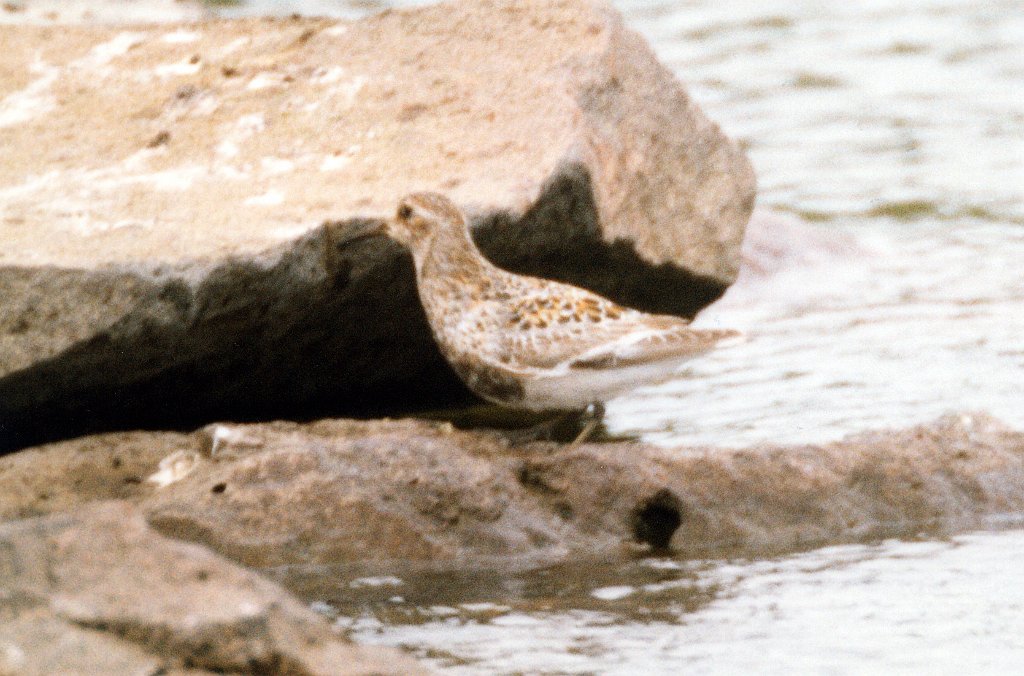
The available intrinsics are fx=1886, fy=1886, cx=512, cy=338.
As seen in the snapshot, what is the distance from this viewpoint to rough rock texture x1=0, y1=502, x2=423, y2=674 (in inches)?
156

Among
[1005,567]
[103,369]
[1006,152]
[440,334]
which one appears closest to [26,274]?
[103,369]

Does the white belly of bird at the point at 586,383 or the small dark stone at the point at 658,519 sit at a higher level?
the white belly of bird at the point at 586,383

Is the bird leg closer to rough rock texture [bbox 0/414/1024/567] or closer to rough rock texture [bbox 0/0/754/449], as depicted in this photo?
rough rock texture [bbox 0/414/1024/567]

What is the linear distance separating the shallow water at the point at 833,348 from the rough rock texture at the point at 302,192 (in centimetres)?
110

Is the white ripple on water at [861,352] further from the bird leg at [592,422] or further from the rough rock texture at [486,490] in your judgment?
the rough rock texture at [486,490]

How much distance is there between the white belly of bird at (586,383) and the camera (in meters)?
6.84

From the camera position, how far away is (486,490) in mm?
6395

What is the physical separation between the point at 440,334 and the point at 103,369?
1.24 meters

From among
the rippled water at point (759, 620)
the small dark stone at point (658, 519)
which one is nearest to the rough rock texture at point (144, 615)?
the rippled water at point (759, 620)

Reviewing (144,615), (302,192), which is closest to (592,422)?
(302,192)

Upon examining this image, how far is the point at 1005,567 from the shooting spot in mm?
6348

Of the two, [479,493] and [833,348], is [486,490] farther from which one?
[833,348]

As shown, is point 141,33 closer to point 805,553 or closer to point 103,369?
point 103,369

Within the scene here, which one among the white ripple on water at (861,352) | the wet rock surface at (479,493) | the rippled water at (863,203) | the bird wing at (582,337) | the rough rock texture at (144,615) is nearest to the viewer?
the rough rock texture at (144,615)
